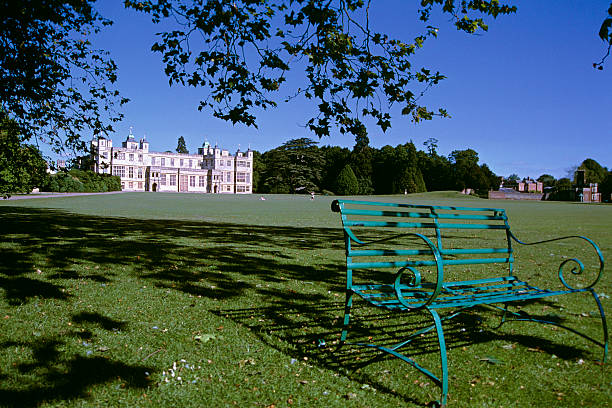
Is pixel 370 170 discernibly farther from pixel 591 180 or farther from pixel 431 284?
pixel 431 284

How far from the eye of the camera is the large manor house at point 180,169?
92.6 m

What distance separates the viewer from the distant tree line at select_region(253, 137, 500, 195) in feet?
262

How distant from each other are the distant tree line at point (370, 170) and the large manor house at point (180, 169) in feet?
28.4

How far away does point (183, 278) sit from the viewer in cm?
559

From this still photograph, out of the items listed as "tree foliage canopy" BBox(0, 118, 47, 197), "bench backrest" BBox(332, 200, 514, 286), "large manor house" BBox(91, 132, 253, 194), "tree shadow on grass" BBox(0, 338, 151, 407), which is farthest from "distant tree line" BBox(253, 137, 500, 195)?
"tree shadow on grass" BBox(0, 338, 151, 407)

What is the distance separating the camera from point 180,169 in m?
95.6

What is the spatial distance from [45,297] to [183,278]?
165 centimetres

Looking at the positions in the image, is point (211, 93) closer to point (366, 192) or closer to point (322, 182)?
point (366, 192)

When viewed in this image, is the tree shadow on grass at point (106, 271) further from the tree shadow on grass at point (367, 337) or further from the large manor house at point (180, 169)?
the large manor house at point (180, 169)

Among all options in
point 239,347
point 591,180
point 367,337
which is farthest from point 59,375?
point 591,180

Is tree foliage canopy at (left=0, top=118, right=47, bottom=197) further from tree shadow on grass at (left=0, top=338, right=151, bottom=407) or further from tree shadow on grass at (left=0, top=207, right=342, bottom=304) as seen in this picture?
tree shadow on grass at (left=0, top=338, right=151, bottom=407)

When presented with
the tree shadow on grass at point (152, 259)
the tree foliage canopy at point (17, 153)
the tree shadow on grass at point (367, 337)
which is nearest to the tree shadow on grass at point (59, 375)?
the tree shadow on grass at point (367, 337)

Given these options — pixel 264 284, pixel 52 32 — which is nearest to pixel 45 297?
pixel 264 284

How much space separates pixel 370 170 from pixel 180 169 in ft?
145
